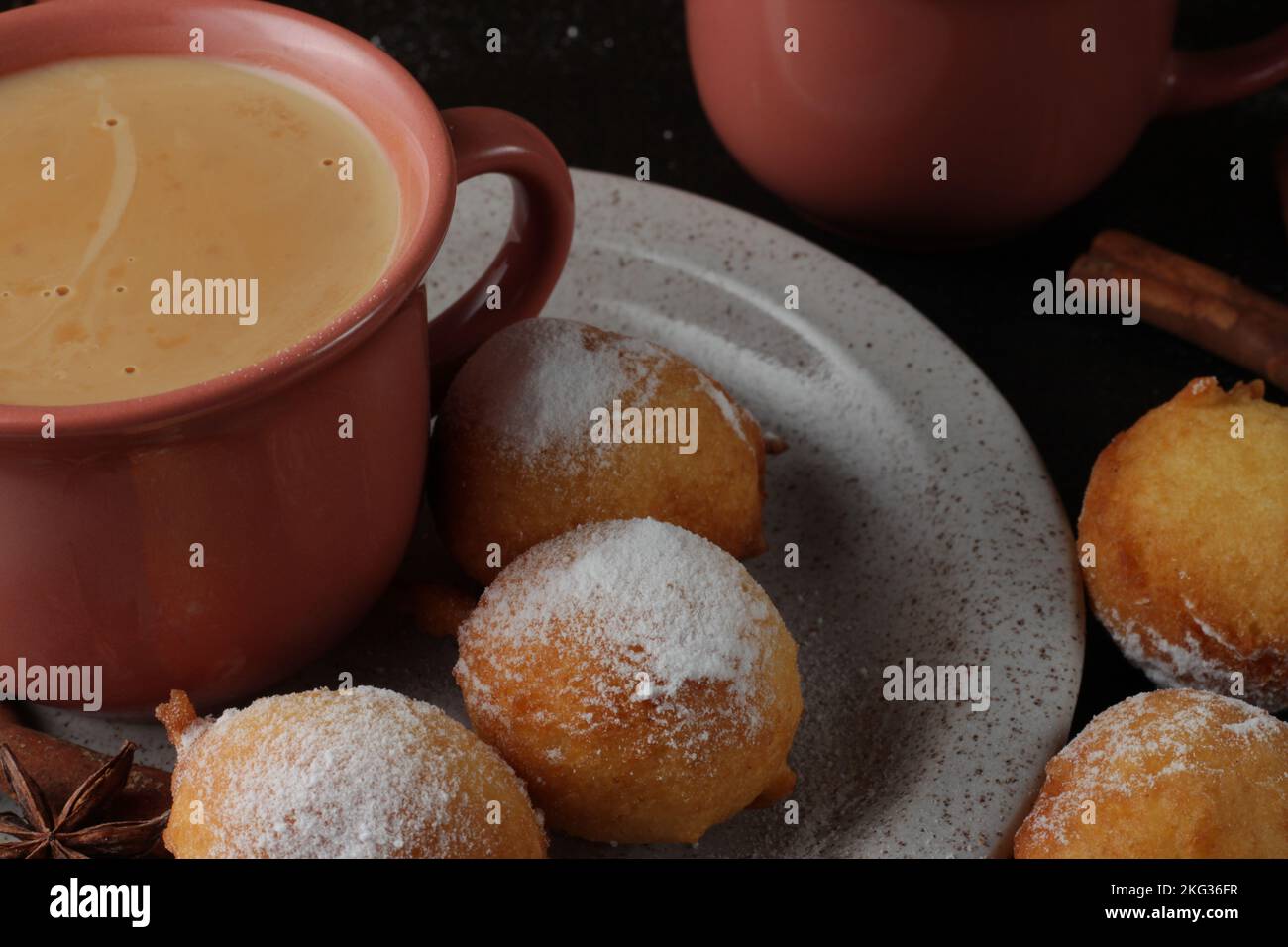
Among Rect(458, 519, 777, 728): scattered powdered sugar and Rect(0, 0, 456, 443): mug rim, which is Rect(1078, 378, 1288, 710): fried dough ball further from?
Rect(0, 0, 456, 443): mug rim

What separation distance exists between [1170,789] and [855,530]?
1.08ft

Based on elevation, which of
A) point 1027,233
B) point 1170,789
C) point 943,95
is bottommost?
point 1170,789

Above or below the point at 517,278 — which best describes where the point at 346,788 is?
below

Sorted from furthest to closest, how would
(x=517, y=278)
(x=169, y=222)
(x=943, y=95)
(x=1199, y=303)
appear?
1. (x=1199, y=303)
2. (x=943, y=95)
3. (x=517, y=278)
4. (x=169, y=222)

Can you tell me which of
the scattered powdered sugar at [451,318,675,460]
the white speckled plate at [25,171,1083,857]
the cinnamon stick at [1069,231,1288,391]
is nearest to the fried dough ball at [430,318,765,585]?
the scattered powdered sugar at [451,318,675,460]

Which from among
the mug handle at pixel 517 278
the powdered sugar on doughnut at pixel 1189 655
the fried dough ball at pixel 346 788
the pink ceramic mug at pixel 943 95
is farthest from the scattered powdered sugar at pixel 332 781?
the pink ceramic mug at pixel 943 95

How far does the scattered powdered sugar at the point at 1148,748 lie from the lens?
2.71 feet

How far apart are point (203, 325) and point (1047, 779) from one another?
54 cm

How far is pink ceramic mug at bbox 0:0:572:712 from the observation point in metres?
0.76

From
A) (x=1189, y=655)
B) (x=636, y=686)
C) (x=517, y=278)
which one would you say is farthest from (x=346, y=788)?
(x=1189, y=655)

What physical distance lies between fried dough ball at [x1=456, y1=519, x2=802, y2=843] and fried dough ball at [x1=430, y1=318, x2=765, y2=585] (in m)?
0.06

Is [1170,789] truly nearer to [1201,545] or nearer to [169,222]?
[1201,545]

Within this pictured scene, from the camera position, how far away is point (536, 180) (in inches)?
39.0

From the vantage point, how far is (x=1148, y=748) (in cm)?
84
